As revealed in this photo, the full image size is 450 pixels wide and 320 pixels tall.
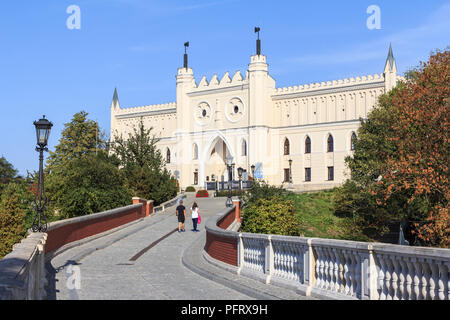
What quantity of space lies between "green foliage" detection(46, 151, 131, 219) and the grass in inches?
419

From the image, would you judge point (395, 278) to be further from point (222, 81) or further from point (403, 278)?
point (222, 81)

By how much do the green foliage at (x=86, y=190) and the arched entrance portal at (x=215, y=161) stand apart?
32462 mm

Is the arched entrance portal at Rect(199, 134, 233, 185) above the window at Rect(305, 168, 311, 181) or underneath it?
above

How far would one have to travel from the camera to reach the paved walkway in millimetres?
11414

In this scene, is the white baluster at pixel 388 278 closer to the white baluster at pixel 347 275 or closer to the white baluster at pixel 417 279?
the white baluster at pixel 417 279

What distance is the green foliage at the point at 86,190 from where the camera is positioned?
95.1ft

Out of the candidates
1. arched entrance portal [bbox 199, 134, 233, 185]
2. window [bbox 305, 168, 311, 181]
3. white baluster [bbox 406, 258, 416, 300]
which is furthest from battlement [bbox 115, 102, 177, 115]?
white baluster [bbox 406, 258, 416, 300]

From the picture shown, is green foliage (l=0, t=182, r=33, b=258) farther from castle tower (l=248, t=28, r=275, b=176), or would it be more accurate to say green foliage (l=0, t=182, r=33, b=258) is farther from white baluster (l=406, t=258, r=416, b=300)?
castle tower (l=248, t=28, r=275, b=176)

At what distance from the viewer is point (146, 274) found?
14750 mm

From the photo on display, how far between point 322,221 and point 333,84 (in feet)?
74.8

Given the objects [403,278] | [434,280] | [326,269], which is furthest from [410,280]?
[326,269]

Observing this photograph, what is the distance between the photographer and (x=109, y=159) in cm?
4397

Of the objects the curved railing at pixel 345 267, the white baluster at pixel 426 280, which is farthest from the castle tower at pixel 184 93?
the white baluster at pixel 426 280
